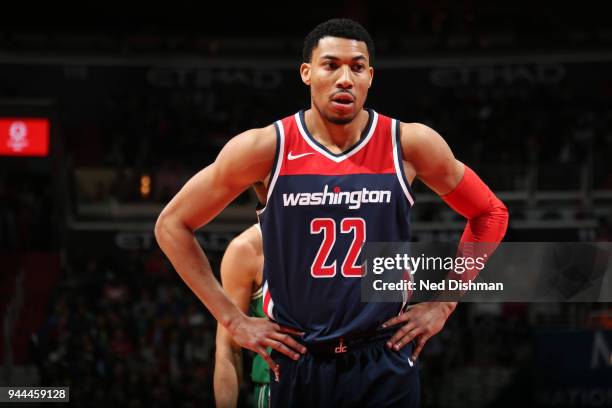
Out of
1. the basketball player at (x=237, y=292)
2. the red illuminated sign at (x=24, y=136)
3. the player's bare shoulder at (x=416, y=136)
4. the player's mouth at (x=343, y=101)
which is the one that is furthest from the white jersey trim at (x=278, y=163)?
the red illuminated sign at (x=24, y=136)

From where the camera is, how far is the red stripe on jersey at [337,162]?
3.26 meters

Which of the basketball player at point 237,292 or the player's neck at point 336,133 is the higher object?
the player's neck at point 336,133

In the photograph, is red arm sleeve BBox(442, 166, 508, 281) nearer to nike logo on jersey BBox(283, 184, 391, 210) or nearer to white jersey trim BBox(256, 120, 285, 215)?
nike logo on jersey BBox(283, 184, 391, 210)

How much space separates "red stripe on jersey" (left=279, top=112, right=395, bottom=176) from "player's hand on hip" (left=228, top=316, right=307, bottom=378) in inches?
22.6

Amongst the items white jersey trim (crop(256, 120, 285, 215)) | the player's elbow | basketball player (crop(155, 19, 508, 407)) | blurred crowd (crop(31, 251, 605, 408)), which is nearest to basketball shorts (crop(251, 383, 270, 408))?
basketball player (crop(155, 19, 508, 407))

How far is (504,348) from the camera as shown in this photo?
11852mm

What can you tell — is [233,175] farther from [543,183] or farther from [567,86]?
[567,86]

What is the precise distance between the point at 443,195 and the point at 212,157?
1303 centimetres

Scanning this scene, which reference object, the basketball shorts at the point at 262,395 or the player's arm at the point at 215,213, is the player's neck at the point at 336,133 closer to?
the player's arm at the point at 215,213

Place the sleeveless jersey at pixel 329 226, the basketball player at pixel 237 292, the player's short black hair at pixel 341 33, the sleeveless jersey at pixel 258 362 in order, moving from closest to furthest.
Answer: the sleeveless jersey at pixel 329 226 < the player's short black hair at pixel 341 33 < the sleeveless jersey at pixel 258 362 < the basketball player at pixel 237 292

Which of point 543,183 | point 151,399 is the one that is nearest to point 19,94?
point 151,399

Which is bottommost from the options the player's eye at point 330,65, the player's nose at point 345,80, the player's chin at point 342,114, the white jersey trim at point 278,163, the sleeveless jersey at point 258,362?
the sleeveless jersey at point 258,362

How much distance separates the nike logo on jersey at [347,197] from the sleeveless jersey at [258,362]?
1.07m

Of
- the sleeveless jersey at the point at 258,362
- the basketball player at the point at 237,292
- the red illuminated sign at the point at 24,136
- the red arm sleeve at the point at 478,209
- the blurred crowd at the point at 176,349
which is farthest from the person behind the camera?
the red illuminated sign at the point at 24,136
